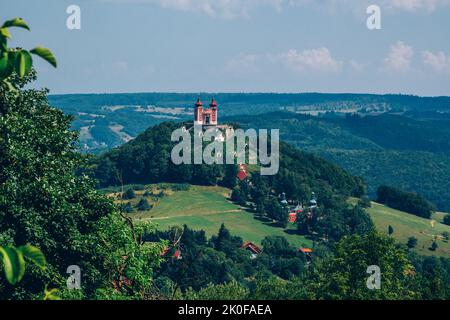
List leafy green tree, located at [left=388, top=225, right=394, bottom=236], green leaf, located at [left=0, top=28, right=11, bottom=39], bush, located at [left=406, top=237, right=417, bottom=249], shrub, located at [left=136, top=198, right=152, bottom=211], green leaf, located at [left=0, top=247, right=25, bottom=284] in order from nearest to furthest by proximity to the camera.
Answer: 1. green leaf, located at [left=0, top=247, right=25, bottom=284]
2. green leaf, located at [left=0, top=28, right=11, bottom=39]
3. bush, located at [left=406, top=237, right=417, bottom=249]
4. leafy green tree, located at [left=388, top=225, right=394, bottom=236]
5. shrub, located at [left=136, top=198, right=152, bottom=211]

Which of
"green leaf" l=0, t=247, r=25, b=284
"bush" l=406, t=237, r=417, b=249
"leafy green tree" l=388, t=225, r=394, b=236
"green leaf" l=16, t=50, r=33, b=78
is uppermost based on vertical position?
"green leaf" l=16, t=50, r=33, b=78

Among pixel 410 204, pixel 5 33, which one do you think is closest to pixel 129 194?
pixel 410 204

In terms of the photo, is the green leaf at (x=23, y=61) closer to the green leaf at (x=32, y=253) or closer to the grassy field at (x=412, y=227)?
the green leaf at (x=32, y=253)

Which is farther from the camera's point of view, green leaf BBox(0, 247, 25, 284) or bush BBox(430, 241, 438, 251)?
bush BBox(430, 241, 438, 251)

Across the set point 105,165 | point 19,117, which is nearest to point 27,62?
point 19,117

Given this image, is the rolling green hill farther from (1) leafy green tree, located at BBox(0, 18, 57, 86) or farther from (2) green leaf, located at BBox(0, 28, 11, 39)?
(2) green leaf, located at BBox(0, 28, 11, 39)

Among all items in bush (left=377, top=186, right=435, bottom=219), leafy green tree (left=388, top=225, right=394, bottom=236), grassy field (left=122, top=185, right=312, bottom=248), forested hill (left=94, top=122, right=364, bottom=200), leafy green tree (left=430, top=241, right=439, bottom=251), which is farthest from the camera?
bush (left=377, top=186, right=435, bottom=219)

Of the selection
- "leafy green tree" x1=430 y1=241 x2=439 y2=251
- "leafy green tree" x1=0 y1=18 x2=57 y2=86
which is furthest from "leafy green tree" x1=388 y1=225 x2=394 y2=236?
"leafy green tree" x1=0 y1=18 x2=57 y2=86

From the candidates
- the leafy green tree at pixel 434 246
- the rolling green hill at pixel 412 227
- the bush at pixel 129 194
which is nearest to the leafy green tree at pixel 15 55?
the rolling green hill at pixel 412 227
